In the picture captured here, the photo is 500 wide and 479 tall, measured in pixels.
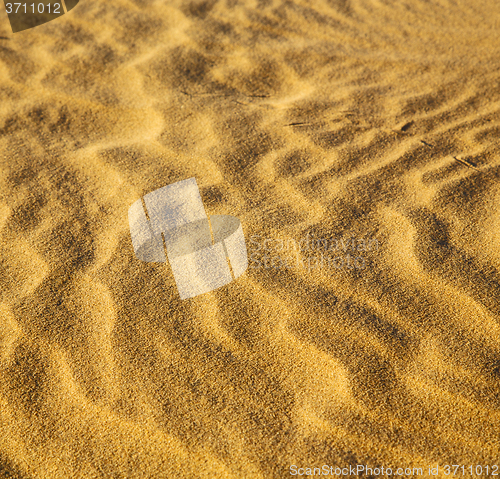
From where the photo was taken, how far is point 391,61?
8.18 feet

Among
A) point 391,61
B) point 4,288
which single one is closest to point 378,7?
point 391,61

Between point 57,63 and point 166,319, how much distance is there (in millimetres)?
1877

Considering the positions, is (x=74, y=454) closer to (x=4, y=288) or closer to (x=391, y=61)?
(x=4, y=288)

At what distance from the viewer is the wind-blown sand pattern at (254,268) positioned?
3.54 feet

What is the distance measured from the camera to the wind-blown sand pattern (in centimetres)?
108

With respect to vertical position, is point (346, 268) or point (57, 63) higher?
point (57, 63)

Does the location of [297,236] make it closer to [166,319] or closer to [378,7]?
[166,319]

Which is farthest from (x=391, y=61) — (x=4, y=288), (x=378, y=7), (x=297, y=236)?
(x=4, y=288)

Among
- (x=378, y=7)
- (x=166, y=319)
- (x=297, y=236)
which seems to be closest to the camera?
(x=166, y=319)

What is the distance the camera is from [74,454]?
1051mm

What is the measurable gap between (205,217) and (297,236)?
13.5 inches

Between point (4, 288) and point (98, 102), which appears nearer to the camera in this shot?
point (4, 288)

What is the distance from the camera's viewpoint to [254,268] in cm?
145

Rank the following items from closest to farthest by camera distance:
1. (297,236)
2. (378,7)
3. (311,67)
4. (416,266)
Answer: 1. (416,266)
2. (297,236)
3. (311,67)
4. (378,7)
